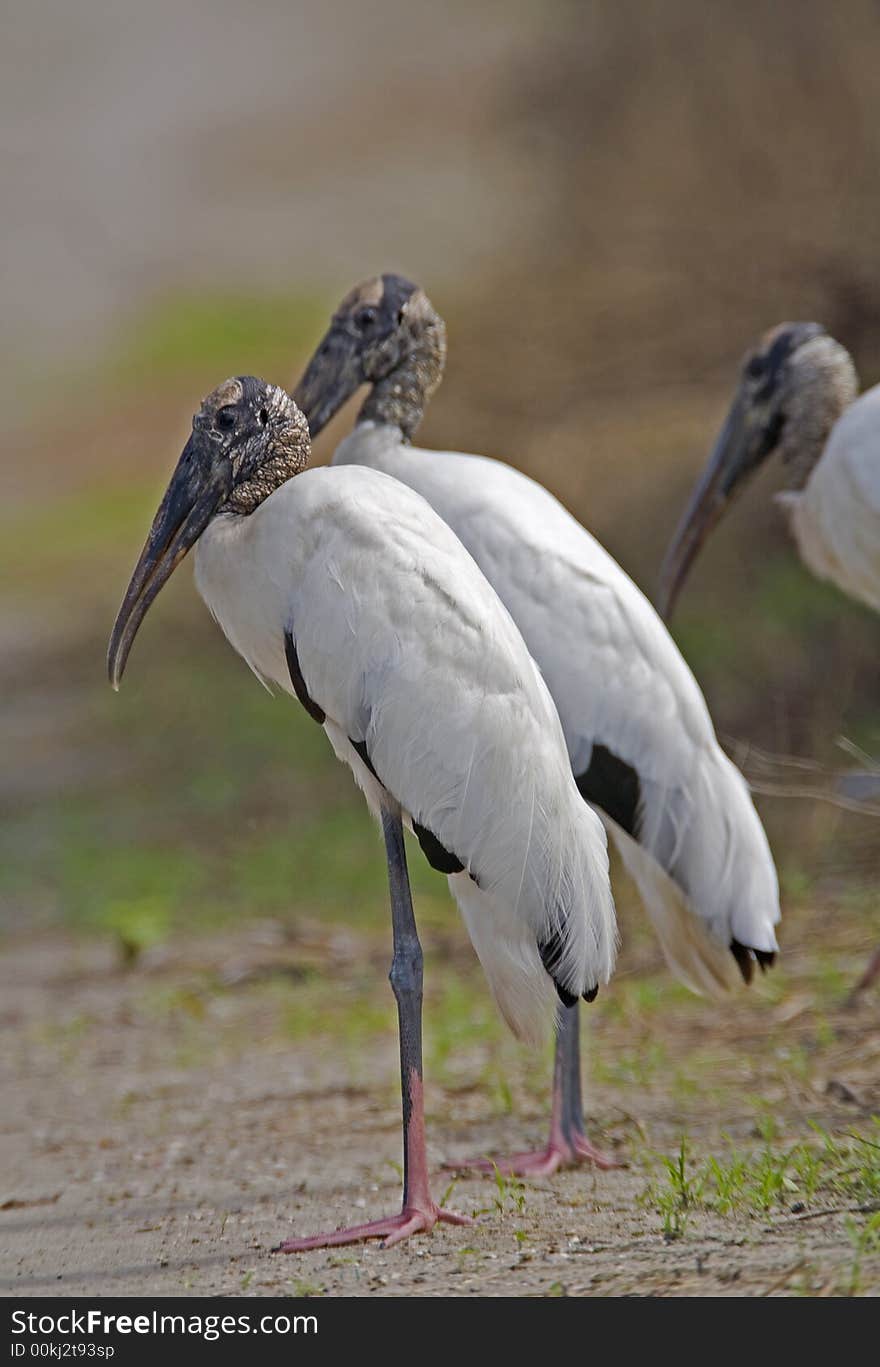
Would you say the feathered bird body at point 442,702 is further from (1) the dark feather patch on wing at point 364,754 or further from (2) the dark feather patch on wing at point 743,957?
(2) the dark feather patch on wing at point 743,957

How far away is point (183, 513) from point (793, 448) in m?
→ 2.68

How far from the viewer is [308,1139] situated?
4836 millimetres

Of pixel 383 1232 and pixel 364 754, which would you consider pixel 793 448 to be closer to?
pixel 364 754

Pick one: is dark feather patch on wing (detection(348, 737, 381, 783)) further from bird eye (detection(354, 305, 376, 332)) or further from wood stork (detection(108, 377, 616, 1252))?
bird eye (detection(354, 305, 376, 332))

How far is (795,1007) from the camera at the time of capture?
554 cm

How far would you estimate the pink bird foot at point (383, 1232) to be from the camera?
3.74 metres

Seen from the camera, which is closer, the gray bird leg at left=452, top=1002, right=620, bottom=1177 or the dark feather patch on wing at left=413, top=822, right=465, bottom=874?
the dark feather patch on wing at left=413, top=822, right=465, bottom=874

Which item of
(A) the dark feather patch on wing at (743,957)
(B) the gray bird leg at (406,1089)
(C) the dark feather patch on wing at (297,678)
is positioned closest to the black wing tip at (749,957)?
(A) the dark feather patch on wing at (743,957)

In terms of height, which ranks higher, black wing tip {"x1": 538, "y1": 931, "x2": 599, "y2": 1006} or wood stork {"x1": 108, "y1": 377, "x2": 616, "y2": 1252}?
wood stork {"x1": 108, "y1": 377, "x2": 616, "y2": 1252}

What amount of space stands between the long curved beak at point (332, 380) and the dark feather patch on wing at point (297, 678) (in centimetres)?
124

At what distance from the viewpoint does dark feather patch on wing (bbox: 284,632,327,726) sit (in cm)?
386

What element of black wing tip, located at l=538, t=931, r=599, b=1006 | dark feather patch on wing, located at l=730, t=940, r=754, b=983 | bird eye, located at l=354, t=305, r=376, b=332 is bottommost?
dark feather patch on wing, located at l=730, t=940, r=754, b=983

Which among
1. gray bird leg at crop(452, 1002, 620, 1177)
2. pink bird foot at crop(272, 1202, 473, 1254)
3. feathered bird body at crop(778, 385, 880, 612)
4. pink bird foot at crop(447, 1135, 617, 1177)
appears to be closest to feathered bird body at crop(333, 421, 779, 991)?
gray bird leg at crop(452, 1002, 620, 1177)

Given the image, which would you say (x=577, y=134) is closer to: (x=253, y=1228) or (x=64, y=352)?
(x=253, y=1228)
